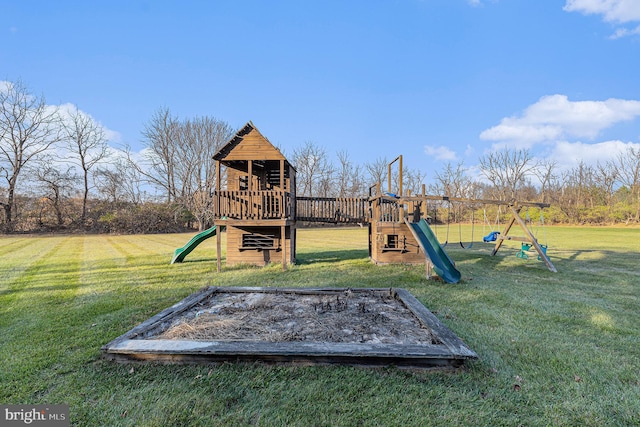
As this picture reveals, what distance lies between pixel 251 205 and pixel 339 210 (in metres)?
4.03

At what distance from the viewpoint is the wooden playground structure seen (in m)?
10.2

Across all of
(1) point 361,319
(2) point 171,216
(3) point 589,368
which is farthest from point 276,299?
(2) point 171,216

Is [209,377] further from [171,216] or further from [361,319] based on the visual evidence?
[171,216]

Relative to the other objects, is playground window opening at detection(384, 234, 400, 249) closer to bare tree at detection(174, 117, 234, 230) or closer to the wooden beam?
the wooden beam

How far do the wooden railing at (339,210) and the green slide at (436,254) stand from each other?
3.01 meters

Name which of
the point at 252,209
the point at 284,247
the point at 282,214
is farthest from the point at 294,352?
the point at 252,209

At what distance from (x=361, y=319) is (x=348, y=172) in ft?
156

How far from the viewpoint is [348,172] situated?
168ft

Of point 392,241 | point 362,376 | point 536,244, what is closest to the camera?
point 362,376

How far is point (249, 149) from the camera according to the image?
10820 millimetres

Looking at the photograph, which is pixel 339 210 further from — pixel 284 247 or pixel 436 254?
pixel 436 254

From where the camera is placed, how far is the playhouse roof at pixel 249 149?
10.8 m

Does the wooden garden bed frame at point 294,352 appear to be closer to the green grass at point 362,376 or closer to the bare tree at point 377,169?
the green grass at point 362,376

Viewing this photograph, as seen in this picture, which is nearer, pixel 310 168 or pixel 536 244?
pixel 536 244
